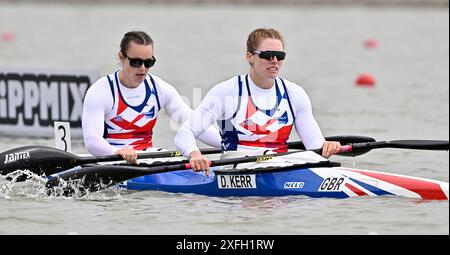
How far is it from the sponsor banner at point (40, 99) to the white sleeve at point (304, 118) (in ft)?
16.0

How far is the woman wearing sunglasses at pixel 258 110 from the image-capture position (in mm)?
11461

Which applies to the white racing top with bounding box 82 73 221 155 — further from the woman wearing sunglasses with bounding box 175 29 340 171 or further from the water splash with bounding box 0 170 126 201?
the water splash with bounding box 0 170 126 201

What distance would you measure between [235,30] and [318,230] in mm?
32267

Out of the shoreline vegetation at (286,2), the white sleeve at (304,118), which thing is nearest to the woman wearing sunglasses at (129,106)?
the white sleeve at (304,118)

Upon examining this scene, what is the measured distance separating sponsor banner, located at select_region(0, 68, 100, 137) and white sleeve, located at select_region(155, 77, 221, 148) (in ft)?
12.2

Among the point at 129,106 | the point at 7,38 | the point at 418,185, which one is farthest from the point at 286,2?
the point at 418,185

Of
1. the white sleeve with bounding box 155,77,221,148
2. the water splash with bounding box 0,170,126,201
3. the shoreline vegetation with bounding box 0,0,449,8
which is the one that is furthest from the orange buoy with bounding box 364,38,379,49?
the water splash with bounding box 0,170,126,201

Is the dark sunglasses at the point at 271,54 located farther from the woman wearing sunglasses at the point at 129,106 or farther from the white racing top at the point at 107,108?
the woman wearing sunglasses at the point at 129,106

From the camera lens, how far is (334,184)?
11.4 meters

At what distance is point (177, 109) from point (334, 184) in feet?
6.65

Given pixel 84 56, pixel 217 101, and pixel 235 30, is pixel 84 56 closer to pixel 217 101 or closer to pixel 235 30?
pixel 235 30

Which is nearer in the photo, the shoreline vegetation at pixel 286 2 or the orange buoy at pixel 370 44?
the orange buoy at pixel 370 44

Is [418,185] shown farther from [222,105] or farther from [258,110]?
[222,105]
